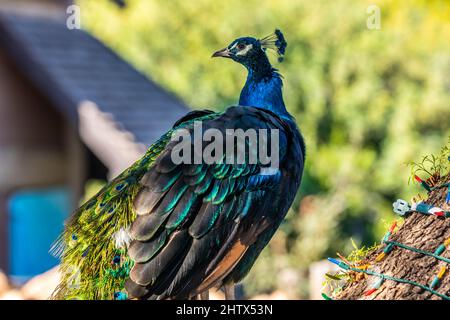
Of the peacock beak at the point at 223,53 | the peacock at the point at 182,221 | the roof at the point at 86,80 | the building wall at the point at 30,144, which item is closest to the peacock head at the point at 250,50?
the peacock beak at the point at 223,53

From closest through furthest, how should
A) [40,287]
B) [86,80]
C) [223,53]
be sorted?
[223,53]
[40,287]
[86,80]

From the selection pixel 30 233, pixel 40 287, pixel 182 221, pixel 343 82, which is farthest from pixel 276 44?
pixel 343 82

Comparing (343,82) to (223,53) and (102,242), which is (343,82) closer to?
(223,53)

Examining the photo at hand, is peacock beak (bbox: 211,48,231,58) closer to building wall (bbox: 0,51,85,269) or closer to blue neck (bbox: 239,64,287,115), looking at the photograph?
blue neck (bbox: 239,64,287,115)

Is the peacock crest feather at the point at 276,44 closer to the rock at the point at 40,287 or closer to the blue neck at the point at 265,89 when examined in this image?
the blue neck at the point at 265,89

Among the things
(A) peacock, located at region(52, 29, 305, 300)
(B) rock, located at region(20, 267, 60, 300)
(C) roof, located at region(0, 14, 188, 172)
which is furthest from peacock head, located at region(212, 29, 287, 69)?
(C) roof, located at region(0, 14, 188, 172)

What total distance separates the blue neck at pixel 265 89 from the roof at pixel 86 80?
7.47 feet

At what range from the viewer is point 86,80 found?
4777 mm

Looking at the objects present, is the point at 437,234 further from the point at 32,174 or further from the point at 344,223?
the point at 344,223

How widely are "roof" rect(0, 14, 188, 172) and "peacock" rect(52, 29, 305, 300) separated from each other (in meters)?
2.40

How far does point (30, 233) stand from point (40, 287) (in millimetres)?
1532

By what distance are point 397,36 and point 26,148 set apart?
4.00 m

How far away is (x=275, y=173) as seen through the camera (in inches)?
78.2

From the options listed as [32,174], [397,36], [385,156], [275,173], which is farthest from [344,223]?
[275,173]
